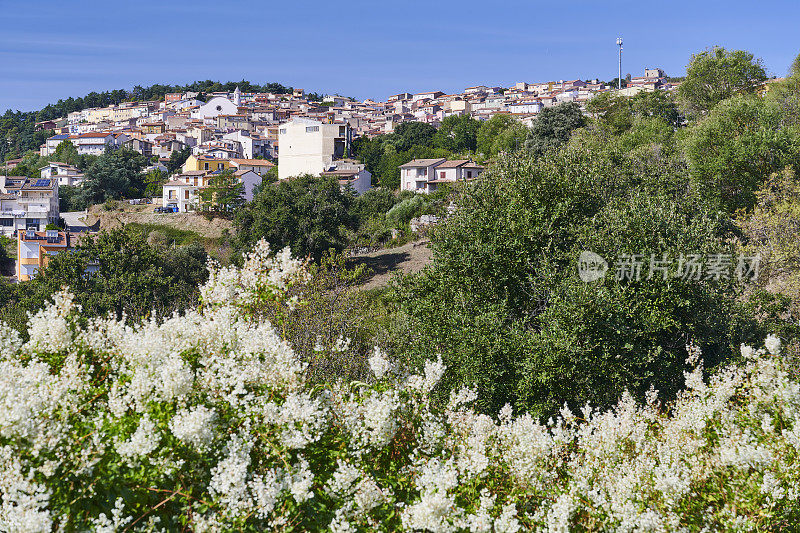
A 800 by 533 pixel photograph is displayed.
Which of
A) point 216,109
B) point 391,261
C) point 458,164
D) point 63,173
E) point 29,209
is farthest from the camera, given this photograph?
point 216,109

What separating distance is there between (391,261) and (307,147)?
48.6 m

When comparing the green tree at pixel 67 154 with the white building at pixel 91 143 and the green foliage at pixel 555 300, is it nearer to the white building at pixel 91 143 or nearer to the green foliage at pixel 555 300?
the white building at pixel 91 143

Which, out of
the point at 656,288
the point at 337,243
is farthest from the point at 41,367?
the point at 337,243

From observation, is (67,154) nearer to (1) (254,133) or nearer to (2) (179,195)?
(1) (254,133)

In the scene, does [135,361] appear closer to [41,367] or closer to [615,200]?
[41,367]

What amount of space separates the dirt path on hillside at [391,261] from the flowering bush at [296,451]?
35.4 m

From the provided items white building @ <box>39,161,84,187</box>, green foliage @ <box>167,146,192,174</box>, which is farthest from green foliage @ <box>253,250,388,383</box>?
green foliage @ <box>167,146,192,174</box>

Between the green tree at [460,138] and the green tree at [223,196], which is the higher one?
the green tree at [460,138]

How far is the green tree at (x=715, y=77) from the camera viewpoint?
47688mm

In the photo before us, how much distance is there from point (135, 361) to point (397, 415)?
2.00 metres

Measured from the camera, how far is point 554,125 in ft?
174

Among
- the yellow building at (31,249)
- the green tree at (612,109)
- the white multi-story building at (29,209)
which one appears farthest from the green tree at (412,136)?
the yellow building at (31,249)

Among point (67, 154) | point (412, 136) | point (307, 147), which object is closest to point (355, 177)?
point (307, 147)

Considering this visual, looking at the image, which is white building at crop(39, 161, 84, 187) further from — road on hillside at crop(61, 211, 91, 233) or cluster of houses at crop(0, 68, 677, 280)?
road on hillside at crop(61, 211, 91, 233)
